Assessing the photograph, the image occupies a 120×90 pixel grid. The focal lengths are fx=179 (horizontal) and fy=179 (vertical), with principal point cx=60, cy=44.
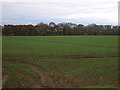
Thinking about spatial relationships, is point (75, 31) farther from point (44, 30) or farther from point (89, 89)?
point (89, 89)

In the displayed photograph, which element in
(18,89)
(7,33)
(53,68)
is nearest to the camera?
(18,89)

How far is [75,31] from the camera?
16250cm

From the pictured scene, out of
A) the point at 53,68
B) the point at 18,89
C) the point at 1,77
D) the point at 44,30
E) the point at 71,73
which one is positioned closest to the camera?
the point at 18,89

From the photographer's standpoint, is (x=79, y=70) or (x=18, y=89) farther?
(x=79, y=70)

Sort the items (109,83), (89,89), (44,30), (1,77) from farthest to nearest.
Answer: (44,30) < (1,77) < (109,83) < (89,89)

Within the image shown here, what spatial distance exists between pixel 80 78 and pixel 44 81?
11.0 feet

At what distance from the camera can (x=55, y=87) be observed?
528 inches

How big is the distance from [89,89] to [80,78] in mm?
4534

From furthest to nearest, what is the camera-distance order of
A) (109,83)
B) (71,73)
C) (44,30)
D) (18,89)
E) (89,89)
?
1. (44,30)
2. (71,73)
3. (109,83)
4. (18,89)
5. (89,89)

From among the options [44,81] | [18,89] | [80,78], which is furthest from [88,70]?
[18,89]

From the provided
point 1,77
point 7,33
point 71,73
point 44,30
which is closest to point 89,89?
point 71,73

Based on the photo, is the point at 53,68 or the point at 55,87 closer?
the point at 55,87

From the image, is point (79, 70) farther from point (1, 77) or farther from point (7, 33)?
point (7, 33)

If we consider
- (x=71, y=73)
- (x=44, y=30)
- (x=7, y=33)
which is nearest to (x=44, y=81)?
(x=71, y=73)
